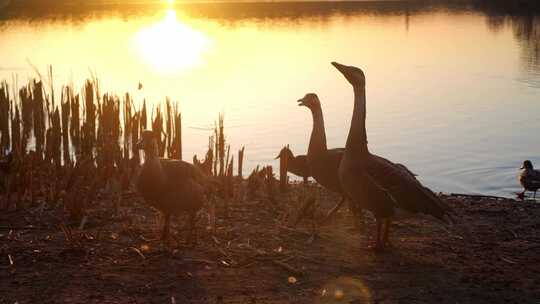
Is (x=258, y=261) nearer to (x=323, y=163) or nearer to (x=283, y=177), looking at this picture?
(x=323, y=163)

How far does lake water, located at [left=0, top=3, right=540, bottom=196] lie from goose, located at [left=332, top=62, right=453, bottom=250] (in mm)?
7275

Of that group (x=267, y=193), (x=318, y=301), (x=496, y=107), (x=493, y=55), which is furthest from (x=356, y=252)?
(x=493, y=55)

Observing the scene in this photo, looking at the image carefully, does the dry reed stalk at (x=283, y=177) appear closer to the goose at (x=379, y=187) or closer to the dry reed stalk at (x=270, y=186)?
the dry reed stalk at (x=270, y=186)

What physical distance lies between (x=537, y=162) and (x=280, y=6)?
2873 inches

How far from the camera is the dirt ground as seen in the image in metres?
7.87

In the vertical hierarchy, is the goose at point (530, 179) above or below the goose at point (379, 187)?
below

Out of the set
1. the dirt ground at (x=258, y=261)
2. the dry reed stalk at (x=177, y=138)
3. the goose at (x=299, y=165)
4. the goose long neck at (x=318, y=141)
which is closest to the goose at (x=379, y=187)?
the dirt ground at (x=258, y=261)

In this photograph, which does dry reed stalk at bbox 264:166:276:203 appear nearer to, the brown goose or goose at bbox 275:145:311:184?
goose at bbox 275:145:311:184

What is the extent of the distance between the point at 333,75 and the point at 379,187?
25.6 metres

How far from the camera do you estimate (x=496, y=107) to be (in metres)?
27.5

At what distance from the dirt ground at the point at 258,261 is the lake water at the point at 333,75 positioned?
6626 mm


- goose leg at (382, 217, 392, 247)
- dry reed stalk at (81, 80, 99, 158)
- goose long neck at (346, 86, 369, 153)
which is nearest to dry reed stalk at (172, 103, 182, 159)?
dry reed stalk at (81, 80, 99, 158)

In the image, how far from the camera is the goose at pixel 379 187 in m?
9.74

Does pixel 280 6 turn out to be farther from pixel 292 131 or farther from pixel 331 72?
pixel 292 131
